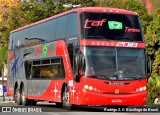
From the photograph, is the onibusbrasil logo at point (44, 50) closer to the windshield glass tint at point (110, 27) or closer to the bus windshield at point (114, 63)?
the windshield glass tint at point (110, 27)

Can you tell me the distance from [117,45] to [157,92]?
578 inches

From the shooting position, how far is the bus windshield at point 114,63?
20547 millimetres

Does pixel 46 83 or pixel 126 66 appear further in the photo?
pixel 46 83

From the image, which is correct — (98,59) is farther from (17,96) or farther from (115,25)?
(17,96)

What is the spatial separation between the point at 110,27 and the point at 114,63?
1.61 m

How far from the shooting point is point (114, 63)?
20.7 m

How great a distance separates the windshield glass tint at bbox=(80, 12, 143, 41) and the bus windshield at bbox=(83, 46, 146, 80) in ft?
Result: 1.91

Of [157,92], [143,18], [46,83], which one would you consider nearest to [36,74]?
[46,83]

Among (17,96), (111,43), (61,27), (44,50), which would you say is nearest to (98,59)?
(111,43)

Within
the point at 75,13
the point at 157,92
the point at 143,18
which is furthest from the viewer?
the point at 143,18

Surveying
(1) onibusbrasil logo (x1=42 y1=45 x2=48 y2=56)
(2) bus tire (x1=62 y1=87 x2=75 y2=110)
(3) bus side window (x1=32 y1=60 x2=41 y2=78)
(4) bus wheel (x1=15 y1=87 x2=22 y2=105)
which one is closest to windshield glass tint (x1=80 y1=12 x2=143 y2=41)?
(2) bus tire (x1=62 y1=87 x2=75 y2=110)

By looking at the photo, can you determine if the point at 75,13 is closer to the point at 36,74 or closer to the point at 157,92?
the point at 36,74

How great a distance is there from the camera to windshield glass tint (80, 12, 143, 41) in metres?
21.1

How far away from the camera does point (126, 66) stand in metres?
20.8
